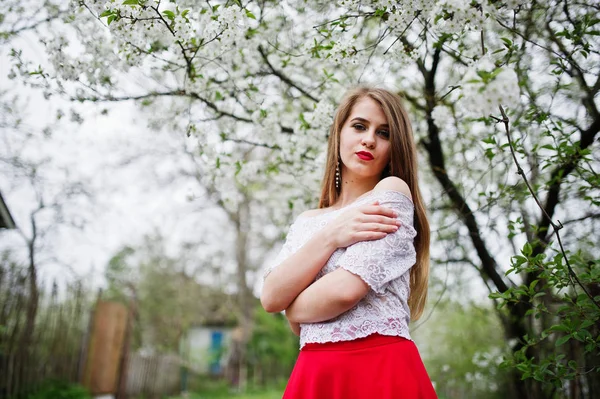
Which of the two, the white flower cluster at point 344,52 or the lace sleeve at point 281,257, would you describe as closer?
the lace sleeve at point 281,257

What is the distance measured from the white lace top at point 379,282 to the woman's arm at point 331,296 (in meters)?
0.03

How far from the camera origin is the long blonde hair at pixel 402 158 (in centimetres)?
161

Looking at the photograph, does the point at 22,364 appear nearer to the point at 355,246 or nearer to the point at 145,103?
the point at 145,103

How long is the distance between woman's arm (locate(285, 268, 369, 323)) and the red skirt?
9 centimetres

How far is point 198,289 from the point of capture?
17.1m

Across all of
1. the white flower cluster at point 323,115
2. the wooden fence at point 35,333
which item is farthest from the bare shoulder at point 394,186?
the wooden fence at point 35,333

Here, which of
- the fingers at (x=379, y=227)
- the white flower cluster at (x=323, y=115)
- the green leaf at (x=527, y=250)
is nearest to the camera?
the fingers at (x=379, y=227)

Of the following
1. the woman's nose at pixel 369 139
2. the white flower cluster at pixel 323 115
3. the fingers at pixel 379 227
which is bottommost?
the fingers at pixel 379 227

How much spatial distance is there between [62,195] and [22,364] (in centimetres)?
285

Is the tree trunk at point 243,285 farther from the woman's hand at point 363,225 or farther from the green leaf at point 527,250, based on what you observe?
the woman's hand at point 363,225

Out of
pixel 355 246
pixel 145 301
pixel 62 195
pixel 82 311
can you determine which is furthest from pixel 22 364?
pixel 145 301

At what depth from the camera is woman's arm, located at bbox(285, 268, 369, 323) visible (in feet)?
4.15

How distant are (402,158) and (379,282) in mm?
513

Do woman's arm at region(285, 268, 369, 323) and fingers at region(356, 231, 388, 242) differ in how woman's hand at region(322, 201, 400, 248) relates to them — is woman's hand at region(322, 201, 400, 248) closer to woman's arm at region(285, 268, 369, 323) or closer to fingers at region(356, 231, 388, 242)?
fingers at region(356, 231, 388, 242)
